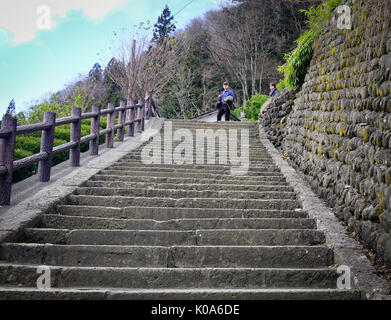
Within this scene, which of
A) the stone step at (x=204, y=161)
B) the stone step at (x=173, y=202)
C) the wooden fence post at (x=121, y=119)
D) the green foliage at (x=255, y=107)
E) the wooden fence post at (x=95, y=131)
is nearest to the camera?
the stone step at (x=173, y=202)

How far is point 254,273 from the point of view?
9.21ft

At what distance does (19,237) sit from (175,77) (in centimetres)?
2128

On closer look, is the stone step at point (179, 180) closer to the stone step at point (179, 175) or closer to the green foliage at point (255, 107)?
the stone step at point (179, 175)

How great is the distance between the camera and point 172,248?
3059 millimetres

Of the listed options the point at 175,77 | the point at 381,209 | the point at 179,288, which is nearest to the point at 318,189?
the point at 381,209

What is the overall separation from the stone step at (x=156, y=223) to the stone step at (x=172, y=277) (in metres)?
0.89

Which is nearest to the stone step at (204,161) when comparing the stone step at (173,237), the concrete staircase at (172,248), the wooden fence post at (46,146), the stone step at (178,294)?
the concrete staircase at (172,248)

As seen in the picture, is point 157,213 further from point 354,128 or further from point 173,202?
point 354,128

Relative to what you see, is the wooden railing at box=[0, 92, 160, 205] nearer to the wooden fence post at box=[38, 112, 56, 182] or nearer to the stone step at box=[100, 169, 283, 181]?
the wooden fence post at box=[38, 112, 56, 182]

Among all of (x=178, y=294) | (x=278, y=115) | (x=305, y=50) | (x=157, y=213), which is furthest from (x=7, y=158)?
(x=278, y=115)

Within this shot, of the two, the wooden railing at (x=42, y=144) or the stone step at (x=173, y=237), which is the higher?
the wooden railing at (x=42, y=144)

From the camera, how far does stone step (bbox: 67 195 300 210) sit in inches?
168

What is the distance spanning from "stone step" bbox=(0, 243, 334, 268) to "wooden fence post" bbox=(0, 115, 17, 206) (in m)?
0.86

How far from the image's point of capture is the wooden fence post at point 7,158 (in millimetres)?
3668
